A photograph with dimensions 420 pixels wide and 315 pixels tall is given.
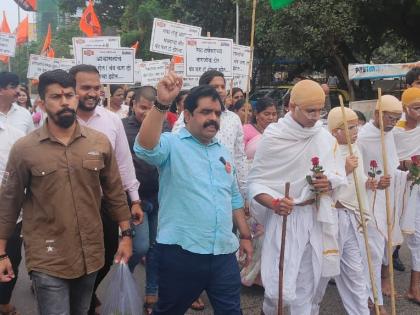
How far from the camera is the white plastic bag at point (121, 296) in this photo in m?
3.12

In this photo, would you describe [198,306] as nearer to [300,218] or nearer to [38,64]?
[300,218]

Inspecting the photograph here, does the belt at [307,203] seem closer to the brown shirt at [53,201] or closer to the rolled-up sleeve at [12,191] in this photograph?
the brown shirt at [53,201]

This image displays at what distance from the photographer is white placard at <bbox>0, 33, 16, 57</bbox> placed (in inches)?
410

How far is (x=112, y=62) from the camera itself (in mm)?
6523

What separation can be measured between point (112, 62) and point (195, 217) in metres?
3.93

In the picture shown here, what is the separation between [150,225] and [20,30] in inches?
513

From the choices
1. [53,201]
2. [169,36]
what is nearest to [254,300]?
[53,201]

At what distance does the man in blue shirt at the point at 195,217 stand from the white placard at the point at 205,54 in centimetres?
355

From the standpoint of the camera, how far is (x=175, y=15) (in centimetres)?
2733

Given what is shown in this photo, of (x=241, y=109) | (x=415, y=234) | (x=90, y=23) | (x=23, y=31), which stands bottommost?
(x=415, y=234)

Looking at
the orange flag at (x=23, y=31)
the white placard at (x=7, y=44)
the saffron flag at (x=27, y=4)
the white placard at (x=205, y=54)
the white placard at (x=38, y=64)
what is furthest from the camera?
the orange flag at (x=23, y=31)

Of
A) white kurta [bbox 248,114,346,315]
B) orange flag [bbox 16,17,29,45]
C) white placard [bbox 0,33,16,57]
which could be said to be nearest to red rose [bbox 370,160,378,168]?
white kurta [bbox 248,114,346,315]

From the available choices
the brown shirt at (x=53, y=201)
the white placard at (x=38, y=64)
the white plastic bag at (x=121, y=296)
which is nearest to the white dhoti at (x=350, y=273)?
the white plastic bag at (x=121, y=296)

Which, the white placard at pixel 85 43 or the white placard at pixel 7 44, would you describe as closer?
the white placard at pixel 85 43
